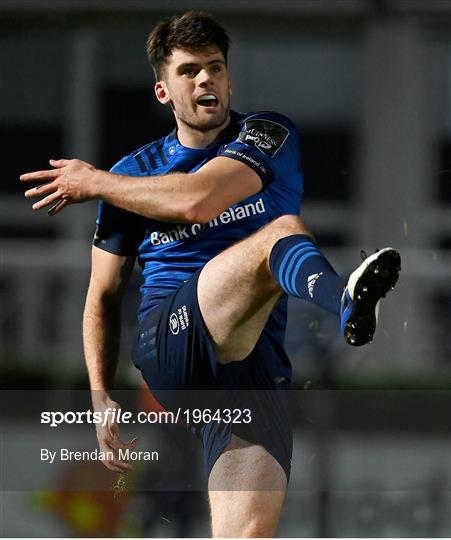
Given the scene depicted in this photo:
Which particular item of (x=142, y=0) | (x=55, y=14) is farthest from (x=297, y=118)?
(x=55, y=14)

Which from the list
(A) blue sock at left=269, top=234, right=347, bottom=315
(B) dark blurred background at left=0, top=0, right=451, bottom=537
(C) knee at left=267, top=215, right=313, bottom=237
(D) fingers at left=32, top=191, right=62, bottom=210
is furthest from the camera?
(B) dark blurred background at left=0, top=0, right=451, bottom=537

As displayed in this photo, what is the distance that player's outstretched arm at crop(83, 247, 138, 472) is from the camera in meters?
4.70

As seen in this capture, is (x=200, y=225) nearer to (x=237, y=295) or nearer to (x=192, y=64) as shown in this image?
(x=237, y=295)

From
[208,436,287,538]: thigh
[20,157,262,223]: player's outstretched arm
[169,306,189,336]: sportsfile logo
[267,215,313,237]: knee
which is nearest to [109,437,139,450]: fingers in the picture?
[208,436,287,538]: thigh

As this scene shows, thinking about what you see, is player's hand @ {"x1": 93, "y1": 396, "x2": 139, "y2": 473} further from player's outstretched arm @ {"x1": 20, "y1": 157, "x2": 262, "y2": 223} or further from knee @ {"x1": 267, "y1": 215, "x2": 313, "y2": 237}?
knee @ {"x1": 267, "y1": 215, "x2": 313, "y2": 237}

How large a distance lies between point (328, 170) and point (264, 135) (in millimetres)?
1909

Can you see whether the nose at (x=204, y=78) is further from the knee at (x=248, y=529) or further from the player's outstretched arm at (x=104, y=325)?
the knee at (x=248, y=529)

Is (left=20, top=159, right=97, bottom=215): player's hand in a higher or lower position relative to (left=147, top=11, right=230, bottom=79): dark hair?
lower

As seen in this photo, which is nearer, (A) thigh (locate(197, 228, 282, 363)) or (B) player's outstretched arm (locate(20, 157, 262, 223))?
(A) thigh (locate(197, 228, 282, 363))

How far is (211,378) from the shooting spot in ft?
15.2

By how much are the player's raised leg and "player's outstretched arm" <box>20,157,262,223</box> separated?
0.68 ft

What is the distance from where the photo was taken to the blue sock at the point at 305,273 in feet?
12.3

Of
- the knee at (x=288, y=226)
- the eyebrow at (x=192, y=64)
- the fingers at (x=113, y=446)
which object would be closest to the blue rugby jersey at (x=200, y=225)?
the eyebrow at (x=192, y=64)

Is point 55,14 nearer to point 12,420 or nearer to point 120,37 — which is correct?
point 120,37
